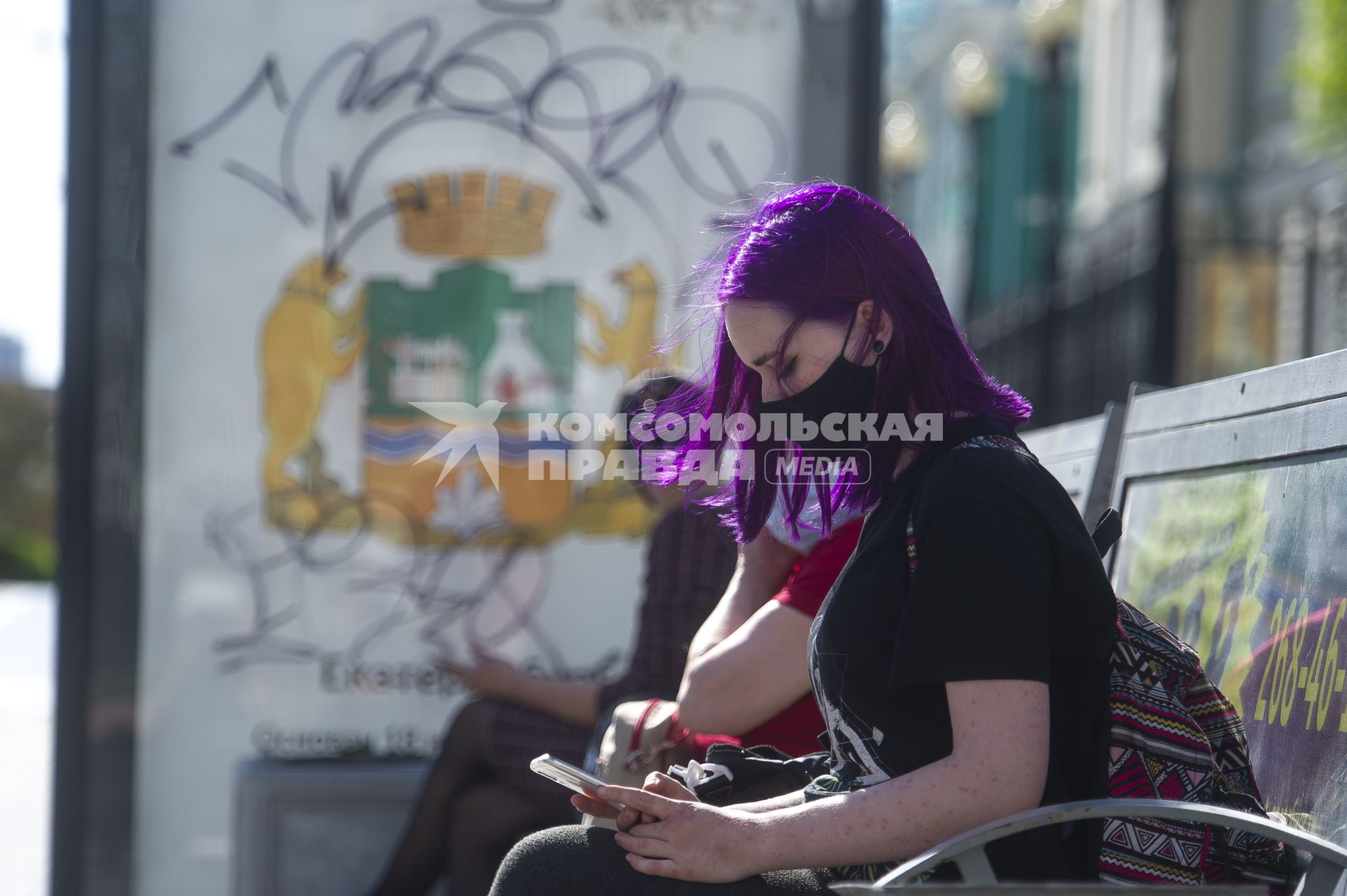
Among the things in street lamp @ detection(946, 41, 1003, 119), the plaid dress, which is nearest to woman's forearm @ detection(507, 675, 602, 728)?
the plaid dress

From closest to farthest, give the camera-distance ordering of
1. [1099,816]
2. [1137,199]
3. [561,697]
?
[1099,816], [561,697], [1137,199]

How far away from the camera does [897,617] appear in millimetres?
1751

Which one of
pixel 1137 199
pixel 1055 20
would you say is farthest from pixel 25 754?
pixel 1137 199

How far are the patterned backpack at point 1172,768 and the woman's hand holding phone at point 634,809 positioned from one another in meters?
0.43

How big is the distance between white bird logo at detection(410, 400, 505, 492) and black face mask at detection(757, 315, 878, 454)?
234 cm

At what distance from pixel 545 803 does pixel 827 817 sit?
1.97m

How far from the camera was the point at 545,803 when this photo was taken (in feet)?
11.7

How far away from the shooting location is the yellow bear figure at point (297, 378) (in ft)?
13.6

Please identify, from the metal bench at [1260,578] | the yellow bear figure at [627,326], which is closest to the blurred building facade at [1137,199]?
the yellow bear figure at [627,326]

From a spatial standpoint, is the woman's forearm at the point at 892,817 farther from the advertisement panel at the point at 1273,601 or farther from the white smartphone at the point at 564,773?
the advertisement panel at the point at 1273,601

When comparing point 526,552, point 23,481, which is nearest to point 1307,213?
point 526,552

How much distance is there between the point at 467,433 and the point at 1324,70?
8973mm

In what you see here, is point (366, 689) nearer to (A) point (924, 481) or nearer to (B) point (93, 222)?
(B) point (93, 222)

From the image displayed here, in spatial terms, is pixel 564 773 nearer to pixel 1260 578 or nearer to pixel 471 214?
pixel 1260 578
